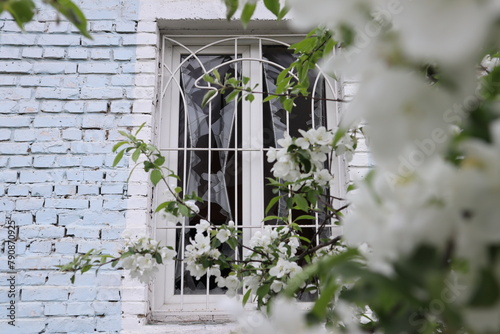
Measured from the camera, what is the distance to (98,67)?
2393mm

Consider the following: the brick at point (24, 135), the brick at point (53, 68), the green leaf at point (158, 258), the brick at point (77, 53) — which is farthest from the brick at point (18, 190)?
the green leaf at point (158, 258)

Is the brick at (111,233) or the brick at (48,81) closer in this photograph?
the brick at (111,233)

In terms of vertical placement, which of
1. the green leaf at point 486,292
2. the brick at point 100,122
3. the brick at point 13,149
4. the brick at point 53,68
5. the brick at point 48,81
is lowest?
the green leaf at point 486,292

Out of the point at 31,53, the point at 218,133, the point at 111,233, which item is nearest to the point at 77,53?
the point at 31,53

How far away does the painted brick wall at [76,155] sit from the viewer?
6.95ft

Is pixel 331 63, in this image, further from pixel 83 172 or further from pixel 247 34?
pixel 247 34

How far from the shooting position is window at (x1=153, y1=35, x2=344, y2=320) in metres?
2.28

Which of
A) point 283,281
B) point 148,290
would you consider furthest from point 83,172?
point 283,281

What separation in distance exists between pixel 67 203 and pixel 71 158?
0.70ft

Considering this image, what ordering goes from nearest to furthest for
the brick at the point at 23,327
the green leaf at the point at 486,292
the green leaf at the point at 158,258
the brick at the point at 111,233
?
the green leaf at the point at 486,292 < the green leaf at the point at 158,258 < the brick at the point at 23,327 < the brick at the point at 111,233

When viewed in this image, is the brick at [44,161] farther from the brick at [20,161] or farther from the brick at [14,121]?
the brick at [14,121]

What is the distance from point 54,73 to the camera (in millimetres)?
2379

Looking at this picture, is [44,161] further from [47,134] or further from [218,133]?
[218,133]

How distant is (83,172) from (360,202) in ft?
7.02
